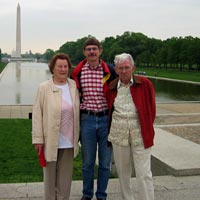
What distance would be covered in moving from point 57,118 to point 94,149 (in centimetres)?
68

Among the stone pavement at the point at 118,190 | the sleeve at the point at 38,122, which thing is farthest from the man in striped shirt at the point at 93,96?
the stone pavement at the point at 118,190

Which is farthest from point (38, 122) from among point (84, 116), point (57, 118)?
point (84, 116)

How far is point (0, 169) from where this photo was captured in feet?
22.4

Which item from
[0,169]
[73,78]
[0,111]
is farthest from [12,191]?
[0,111]

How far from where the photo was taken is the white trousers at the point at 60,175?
4.35 meters

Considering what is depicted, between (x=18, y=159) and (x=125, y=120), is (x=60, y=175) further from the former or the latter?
(x=18, y=159)

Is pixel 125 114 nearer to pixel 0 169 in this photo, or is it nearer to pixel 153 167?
pixel 153 167

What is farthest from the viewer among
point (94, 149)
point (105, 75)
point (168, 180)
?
point (168, 180)

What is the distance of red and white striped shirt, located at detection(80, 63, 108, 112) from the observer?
14.6ft

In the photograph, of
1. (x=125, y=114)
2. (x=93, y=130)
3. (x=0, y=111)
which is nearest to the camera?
(x=125, y=114)

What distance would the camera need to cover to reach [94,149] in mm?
4633

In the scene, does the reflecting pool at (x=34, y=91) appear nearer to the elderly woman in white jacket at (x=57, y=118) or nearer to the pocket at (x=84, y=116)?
the pocket at (x=84, y=116)

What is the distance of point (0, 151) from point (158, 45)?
76.3 metres

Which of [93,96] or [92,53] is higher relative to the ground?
[92,53]
